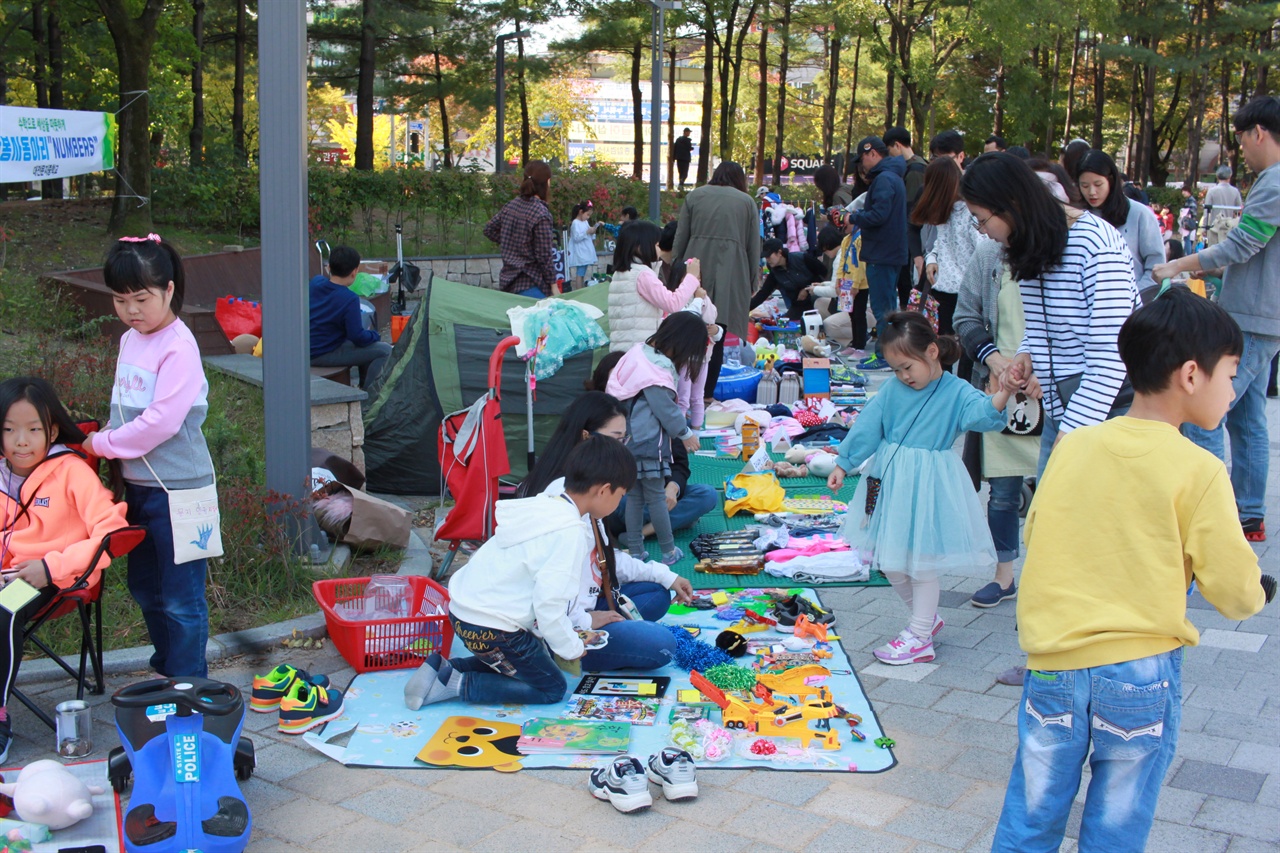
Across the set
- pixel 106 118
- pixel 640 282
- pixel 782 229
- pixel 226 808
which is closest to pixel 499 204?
pixel 782 229

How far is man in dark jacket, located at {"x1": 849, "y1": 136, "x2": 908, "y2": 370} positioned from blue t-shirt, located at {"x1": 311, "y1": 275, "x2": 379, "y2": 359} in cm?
414

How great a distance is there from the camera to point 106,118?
962 cm

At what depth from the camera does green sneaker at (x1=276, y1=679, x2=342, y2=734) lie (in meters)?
3.81

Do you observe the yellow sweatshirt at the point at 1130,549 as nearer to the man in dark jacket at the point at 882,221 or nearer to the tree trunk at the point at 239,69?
the man in dark jacket at the point at 882,221

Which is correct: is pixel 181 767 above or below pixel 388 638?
above

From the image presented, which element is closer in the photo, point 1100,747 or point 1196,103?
point 1100,747

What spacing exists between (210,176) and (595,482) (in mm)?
15444

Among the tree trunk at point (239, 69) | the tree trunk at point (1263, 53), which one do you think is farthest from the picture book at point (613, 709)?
the tree trunk at point (1263, 53)

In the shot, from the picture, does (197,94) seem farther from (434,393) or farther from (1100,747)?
(1100,747)

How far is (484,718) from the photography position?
3926 millimetres

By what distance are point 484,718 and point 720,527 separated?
2.73 m

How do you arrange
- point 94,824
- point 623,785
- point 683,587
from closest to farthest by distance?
point 94,824 → point 623,785 → point 683,587

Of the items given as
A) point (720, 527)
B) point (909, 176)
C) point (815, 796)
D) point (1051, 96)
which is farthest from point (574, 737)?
point (1051, 96)

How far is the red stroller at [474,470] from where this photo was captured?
17.4ft
